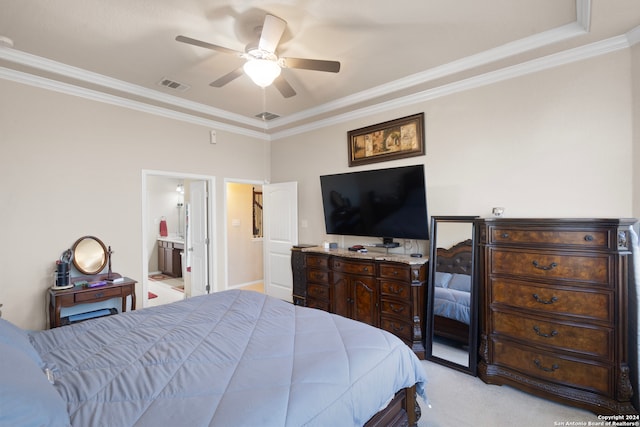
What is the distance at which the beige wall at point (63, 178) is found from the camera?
2861 mm

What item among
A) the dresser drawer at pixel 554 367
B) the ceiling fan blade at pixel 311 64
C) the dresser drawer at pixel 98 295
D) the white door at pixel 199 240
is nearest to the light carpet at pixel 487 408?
the dresser drawer at pixel 554 367

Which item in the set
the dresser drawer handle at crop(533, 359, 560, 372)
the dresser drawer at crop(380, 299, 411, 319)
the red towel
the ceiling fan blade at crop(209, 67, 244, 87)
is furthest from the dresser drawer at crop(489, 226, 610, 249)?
the red towel

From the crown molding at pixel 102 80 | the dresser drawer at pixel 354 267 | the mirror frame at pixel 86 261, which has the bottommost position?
the dresser drawer at pixel 354 267

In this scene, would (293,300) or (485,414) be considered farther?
(293,300)

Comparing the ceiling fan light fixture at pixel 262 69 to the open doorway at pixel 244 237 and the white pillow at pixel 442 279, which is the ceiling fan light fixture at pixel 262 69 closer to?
the white pillow at pixel 442 279

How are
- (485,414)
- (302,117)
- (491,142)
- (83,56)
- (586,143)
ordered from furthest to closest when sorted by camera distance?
(302,117) < (491,142) < (83,56) < (586,143) < (485,414)

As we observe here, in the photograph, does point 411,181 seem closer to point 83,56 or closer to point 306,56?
point 306,56

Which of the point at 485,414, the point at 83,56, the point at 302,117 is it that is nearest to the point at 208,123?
the point at 302,117

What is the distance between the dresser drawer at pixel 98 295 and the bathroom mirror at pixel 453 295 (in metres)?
3.28

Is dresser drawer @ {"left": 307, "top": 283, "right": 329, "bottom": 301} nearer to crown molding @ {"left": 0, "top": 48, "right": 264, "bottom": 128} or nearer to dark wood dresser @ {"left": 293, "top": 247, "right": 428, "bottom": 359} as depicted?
dark wood dresser @ {"left": 293, "top": 247, "right": 428, "bottom": 359}

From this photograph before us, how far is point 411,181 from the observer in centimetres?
327

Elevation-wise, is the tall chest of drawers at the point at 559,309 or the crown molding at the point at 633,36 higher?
the crown molding at the point at 633,36

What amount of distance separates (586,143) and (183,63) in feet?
12.4

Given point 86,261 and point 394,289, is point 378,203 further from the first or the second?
point 86,261
